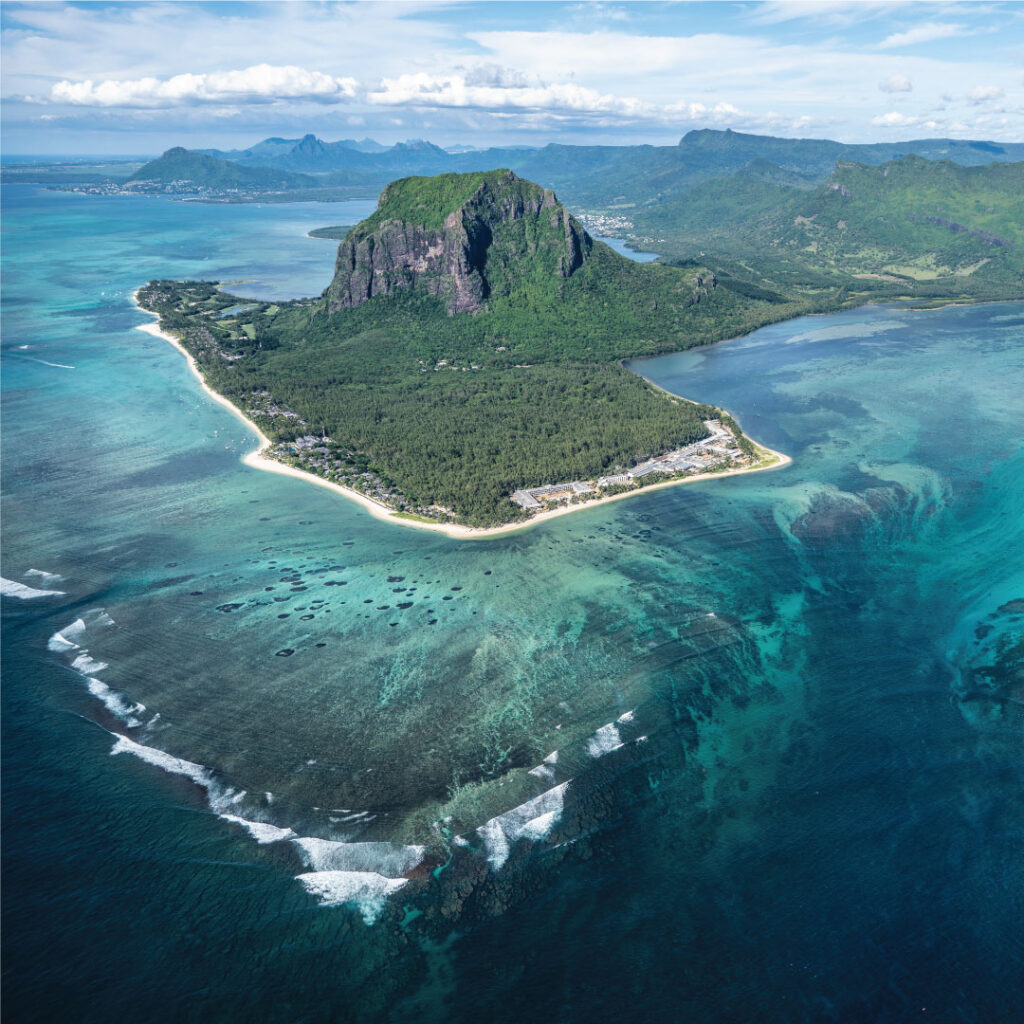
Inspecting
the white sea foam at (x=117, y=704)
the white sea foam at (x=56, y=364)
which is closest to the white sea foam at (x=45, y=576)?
the white sea foam at (x=117, y=704)

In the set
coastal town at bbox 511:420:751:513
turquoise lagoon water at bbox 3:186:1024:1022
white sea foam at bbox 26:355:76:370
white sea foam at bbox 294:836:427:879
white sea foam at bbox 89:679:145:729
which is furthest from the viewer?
white sea foam at bbox 26:355:76:370

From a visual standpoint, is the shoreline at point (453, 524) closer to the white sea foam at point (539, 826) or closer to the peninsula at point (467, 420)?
the peninsula at point (467, 420)

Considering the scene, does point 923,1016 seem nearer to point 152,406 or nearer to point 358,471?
point 358,471

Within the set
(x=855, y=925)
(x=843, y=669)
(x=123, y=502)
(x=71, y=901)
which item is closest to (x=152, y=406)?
(x=123, y=502)

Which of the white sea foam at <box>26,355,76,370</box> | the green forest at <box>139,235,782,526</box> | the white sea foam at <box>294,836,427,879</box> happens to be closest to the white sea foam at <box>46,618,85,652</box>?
the white sea foam at <box>294,836,427,879</box>

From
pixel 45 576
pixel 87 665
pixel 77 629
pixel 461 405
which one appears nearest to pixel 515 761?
pixel 87 665

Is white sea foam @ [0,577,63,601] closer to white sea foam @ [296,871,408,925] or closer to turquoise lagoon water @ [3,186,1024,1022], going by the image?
turquoise lagoon water @ [3,186,1024,1022]

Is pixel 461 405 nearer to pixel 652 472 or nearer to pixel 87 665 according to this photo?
pixel 652 472
